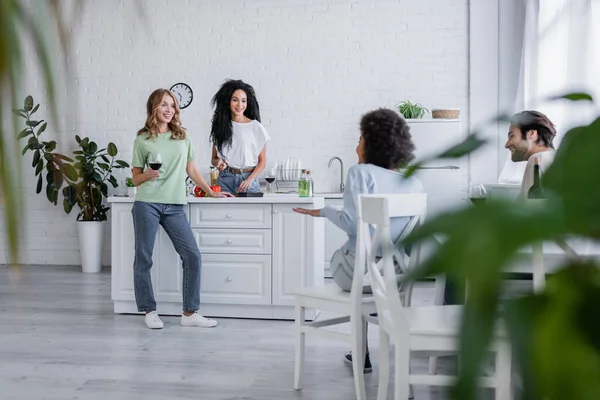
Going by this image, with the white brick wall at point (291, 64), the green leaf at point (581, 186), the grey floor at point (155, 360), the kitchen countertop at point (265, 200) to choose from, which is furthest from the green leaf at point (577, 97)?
the white brick wall at point (291, 64)

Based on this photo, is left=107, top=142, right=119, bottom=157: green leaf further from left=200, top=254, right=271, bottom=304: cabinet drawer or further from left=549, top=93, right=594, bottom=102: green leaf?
left=549, top=93, right=594, bottom=102: green leaf

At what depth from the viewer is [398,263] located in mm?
3098

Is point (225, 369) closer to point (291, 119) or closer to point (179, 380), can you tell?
point (179, 380)

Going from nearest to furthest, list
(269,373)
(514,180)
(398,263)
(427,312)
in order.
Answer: (427,312) → (398,263) → (269,373) → (514,180)

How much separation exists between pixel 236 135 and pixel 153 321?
5.04 feet

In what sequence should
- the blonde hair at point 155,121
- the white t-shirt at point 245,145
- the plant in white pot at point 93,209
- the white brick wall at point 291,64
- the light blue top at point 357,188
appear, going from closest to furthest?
the light blue top at point 357,188 < the blonde hair at point 155,121 < the white t-shirt at point 245,145 < the white brick wall at point 291,64 < the plant in white pot at point 93,209

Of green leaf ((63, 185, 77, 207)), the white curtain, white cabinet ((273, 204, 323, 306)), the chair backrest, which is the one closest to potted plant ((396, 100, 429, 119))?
the white curtain

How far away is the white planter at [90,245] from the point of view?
7195mm

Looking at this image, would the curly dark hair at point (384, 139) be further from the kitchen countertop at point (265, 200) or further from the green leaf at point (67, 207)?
the green leaf at point (67, 207)

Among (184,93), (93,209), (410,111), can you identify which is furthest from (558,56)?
(93,209)

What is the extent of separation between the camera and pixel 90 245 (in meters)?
7.23

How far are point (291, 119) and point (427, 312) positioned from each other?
4901mm

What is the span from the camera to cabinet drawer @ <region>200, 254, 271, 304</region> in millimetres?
4520

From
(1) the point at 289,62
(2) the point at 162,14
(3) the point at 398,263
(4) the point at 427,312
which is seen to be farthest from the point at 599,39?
(2) the point at 162,14
